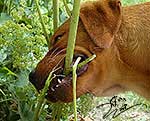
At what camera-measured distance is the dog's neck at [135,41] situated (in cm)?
216

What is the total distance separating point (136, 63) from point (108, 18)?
0.75ft

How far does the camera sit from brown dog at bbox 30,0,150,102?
2051mm

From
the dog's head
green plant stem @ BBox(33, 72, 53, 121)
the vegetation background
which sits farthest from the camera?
the vegetation background

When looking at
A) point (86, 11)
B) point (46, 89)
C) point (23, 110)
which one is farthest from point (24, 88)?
point (86, 11)

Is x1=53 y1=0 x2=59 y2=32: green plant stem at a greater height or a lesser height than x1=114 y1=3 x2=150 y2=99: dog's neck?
greater

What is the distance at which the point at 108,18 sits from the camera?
6.89 feet

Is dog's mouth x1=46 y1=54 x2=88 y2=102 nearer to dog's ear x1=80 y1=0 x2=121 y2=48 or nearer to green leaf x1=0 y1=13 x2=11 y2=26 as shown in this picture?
dog's ear x1=80 y1=0 x2=121 y2=48

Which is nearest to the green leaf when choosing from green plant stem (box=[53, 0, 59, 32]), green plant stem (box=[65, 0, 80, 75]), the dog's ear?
green plant stem (box=[53, 0, 59, 32])

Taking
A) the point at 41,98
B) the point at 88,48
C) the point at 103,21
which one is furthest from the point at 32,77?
the point at 103,21

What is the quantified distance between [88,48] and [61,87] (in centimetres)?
20

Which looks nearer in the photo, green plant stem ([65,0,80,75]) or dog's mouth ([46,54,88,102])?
green plant stem ([65,0,80,75])

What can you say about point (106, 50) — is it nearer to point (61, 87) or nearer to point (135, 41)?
point (135, 41)

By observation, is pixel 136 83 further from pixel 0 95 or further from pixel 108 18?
pixel 0 95

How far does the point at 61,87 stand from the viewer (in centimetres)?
202
